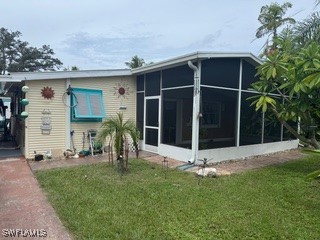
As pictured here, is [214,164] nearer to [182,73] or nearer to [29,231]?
[182,73]

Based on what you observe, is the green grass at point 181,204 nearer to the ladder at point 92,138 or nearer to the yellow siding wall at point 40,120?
the yellow siding wall at point 40,120

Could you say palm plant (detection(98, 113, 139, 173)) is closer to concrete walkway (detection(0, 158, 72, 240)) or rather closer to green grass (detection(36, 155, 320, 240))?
green grass (detection(36, 155, 320, 240))

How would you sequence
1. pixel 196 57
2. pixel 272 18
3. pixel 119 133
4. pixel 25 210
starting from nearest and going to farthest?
pixel 25 210 < pixel 119 133 < pixel 196 57 < pixel 272 18

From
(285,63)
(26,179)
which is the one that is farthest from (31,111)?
(285,63)

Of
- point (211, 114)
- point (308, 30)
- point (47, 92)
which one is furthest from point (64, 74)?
point (308, 30)

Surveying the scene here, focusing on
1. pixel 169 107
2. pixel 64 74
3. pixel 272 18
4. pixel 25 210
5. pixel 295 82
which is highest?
pixel 272 18

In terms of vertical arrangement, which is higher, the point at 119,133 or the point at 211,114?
the point at 211,114

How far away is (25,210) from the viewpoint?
440cm

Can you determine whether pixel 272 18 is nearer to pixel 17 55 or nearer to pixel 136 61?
pixel 136 61

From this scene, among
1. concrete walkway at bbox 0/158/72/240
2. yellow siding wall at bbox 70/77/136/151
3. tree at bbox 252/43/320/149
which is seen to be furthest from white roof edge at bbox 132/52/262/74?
concrete walkway at bbox 0/158/72/240

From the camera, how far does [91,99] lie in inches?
374

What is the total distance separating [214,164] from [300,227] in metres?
4.27

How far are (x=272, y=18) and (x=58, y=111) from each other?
17871mm

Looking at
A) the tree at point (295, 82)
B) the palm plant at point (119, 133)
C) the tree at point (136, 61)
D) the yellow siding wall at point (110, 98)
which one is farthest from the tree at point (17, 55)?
the tree at point (295, 82)
